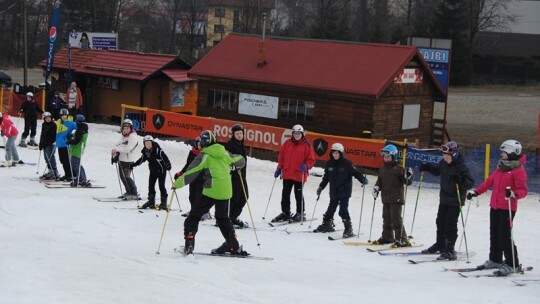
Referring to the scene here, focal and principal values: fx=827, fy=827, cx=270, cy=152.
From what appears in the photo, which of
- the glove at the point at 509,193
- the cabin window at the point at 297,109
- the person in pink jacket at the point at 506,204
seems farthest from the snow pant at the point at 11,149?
the glove at the point at 509,193

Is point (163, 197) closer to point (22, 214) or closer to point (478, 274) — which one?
point (22, 214)

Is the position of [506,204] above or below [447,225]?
above

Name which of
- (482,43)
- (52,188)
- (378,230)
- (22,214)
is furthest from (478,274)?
(482,43)

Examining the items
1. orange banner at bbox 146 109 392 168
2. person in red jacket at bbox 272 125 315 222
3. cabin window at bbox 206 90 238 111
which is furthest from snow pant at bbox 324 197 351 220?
cabin window at bbox 206 90 238 111

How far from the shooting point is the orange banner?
837 inches

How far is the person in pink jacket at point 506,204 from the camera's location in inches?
414

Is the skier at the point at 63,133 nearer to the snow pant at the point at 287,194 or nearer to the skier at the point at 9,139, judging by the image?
the skier at the point at 9,139

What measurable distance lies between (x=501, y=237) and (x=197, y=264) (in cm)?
391

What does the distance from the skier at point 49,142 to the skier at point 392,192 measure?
8.33m

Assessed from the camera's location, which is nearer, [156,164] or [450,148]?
[450,148]

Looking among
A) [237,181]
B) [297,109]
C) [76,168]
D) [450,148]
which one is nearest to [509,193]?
[450,148]

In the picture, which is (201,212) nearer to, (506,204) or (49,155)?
(506,204)

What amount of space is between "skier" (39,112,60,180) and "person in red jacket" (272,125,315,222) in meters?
5.88

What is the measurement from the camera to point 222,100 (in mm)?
29547
